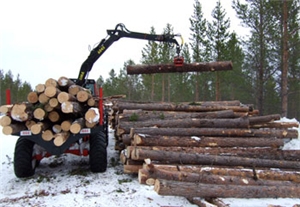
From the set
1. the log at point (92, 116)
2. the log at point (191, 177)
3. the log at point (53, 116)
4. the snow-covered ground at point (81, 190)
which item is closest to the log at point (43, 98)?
the log at point (53, 116)

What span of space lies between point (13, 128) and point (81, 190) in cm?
212

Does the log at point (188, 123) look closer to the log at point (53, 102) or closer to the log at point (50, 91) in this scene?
the log at point (53, 102)

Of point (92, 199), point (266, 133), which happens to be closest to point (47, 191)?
point (92, 199)

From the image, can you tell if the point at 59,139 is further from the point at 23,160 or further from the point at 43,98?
the point at 23,160

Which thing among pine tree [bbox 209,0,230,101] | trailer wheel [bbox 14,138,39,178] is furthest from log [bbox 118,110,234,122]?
pine tree [bbox 209,0,230,101]

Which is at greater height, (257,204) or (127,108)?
(127,108)

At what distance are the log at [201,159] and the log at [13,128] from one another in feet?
8.94

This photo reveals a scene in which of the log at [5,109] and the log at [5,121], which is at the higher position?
the log at [5,109]

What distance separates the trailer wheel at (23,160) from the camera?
22.5 ft

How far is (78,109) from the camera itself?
22.6 feet

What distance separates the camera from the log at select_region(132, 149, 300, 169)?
661cm

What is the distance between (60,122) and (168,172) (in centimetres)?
309

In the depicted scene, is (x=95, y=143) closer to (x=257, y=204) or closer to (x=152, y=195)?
(x=152, y=195)

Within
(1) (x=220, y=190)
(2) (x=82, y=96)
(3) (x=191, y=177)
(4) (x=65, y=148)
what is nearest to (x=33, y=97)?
(2) (x=82, y=96)
